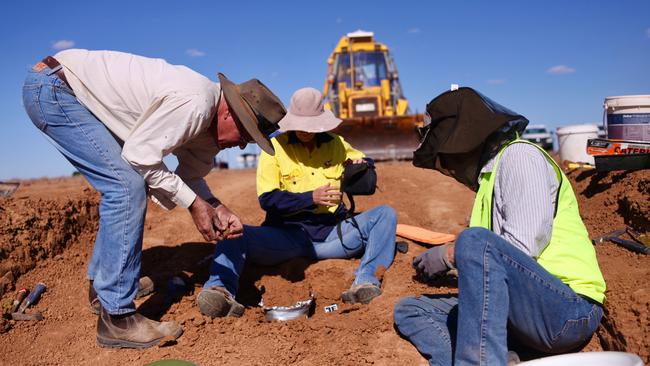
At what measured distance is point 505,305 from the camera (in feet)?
7.19

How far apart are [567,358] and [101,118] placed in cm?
250

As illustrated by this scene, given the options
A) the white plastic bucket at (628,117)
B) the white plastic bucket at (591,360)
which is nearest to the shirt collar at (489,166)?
the white plastic bucket at (591,360)

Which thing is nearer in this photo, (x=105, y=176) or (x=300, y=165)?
(x=105, y=176)

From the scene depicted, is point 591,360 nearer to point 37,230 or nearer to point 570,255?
point 570,255

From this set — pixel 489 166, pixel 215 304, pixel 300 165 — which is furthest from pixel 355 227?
pixel 489 166

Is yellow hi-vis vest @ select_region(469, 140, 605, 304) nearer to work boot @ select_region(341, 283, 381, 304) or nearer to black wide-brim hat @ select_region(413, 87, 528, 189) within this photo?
black wide-brim hat @ select_region(413, 87, 528, 189)

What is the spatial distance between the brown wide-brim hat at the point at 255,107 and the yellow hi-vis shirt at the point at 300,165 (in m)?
0.75

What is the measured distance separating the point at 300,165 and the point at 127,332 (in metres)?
1.74

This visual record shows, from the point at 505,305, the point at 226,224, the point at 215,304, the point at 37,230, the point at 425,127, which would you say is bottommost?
the point at 215,304

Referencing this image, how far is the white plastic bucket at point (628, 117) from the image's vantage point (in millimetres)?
4703

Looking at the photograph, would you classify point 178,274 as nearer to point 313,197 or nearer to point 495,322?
point 313,197

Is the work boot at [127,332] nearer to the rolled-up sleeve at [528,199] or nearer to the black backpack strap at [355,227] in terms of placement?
the black backpack strap at [355,227]

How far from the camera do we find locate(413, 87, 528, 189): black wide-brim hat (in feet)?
8.15

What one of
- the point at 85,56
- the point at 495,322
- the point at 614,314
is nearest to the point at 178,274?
the point at 85,56
